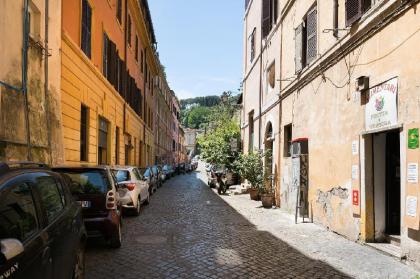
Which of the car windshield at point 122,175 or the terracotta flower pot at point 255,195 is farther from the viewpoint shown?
the terracotta flower pot at point 255,195

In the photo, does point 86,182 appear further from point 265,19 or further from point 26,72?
point 265,19

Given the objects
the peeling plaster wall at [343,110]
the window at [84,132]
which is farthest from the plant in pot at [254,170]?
the window at [84,132]

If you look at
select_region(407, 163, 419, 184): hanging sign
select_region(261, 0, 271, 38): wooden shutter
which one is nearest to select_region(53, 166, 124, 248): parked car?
select_region(407, 163, 419, 184): hanging sign

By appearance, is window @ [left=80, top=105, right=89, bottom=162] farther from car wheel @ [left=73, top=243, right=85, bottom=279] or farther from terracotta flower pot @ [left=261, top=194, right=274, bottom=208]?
car wheel @ [left=73, top=243, right=85, bottom=279]

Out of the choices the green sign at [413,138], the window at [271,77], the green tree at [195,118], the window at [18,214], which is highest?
the green tree at [195,118]

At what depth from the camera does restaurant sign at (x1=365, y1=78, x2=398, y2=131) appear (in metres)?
7.57

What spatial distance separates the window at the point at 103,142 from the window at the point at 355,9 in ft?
33.3

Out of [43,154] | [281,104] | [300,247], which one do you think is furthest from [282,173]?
[43,154]

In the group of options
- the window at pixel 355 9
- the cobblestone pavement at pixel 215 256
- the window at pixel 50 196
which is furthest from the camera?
the window at pixel 355 9

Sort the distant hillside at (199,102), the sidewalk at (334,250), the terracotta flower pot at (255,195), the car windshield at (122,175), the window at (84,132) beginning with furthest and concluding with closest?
the distant hillside at (199,102) → the terracotta flower pot at (255,195) → the window at (84,132) → the car windshield at (122,175) → the sidewalk at (334,250)

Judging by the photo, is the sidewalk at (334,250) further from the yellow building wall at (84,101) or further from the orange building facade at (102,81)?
the orange building facade at (102,81)

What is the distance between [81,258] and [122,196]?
7.61m

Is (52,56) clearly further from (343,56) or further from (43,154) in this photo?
(343,56)

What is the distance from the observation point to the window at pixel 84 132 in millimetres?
14055
